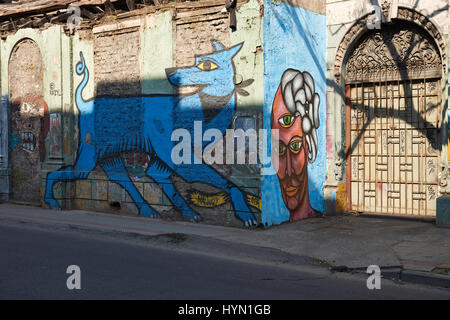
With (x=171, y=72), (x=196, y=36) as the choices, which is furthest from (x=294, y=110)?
(x=171, y=72)

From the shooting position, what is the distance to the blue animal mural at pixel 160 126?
411 inches

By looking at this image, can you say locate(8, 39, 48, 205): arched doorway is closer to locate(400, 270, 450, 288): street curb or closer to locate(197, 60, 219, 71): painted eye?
locate(197, 60, 219, 71): painted eye

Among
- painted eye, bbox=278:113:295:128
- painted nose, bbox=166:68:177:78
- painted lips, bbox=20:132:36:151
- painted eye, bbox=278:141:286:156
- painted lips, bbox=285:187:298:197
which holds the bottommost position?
painted lips, bbox=285:187:298:197

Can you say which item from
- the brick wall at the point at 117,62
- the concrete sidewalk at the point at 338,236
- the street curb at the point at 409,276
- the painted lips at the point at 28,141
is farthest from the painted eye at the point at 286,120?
the painted lips at the point at 28,141

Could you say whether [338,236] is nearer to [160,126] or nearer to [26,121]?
[160,126]

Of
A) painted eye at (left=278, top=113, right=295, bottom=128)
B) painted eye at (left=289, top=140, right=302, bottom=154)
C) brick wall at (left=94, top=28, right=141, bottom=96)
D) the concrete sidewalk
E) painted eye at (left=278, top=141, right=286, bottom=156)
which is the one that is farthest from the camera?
brick wall at (left=94, top=28, right=141, bottom=96)

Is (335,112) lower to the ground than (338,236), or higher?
higher

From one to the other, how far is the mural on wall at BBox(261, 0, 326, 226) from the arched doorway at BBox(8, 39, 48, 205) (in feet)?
21.6

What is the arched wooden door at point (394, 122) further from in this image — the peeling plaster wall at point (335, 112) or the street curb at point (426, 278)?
the street curb at point (426, 278)

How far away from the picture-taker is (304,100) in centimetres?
1109

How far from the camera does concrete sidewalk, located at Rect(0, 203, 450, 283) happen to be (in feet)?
24.0

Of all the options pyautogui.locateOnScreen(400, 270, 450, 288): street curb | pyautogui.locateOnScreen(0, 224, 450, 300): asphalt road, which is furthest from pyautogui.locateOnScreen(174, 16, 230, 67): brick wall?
pyautogui.locateOnScreen(400, 270, 450, 288): street curb

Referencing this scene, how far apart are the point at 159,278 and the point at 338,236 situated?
4.04 metres
